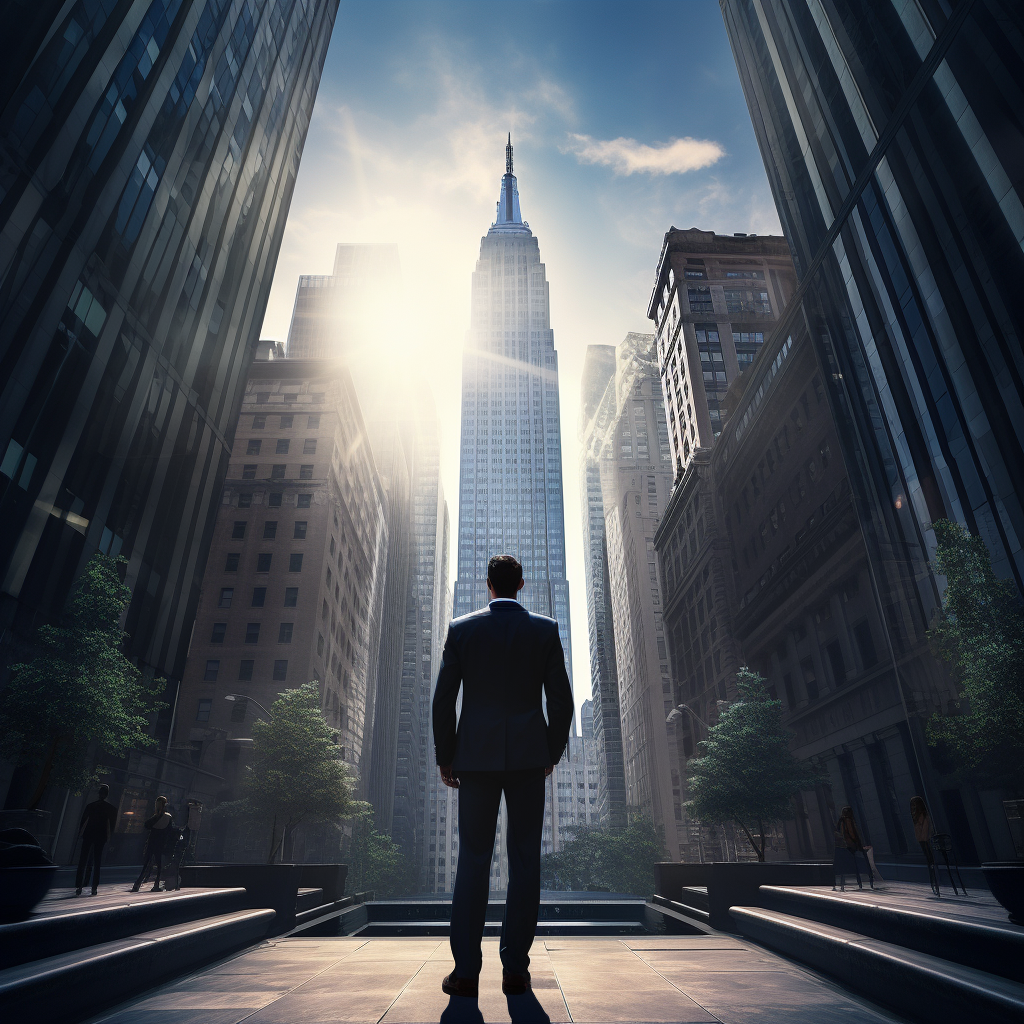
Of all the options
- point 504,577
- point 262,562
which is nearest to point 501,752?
point 504,577

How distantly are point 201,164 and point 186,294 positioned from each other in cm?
752

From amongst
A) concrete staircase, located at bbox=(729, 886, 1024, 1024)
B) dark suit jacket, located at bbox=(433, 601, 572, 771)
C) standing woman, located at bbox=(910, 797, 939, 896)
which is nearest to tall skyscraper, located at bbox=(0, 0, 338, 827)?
dark suit jacket, located at bbox=(433, 601, 572, 771)

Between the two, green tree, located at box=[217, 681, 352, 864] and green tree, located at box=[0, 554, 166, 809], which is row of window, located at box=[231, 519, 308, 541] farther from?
green tree, located at box=[0, 554, 166, 809]

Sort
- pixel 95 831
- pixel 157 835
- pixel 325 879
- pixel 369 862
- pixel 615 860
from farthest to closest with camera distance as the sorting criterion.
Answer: pixel 615 860, pixel 369 862, pixel 325 879, pixel 157 835, pixel 95 831

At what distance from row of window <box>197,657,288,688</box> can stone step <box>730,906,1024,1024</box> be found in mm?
63699

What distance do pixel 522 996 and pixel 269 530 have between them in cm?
7221

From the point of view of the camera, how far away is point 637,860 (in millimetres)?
73062

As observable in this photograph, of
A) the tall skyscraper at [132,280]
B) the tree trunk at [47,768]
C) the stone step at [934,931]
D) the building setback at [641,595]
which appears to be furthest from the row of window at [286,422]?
the stone step at [934,931]

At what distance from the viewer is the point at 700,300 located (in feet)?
299

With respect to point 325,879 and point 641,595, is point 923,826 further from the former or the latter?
point 641,595

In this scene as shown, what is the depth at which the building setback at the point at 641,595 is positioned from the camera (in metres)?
93.8

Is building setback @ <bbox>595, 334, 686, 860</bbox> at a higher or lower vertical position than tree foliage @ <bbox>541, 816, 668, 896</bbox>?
higher

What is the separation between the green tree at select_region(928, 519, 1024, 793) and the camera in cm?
2025

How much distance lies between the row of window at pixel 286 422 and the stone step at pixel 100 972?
75380 mm
